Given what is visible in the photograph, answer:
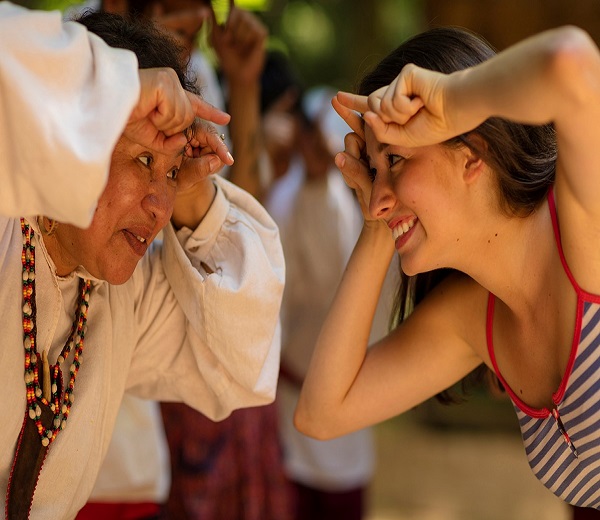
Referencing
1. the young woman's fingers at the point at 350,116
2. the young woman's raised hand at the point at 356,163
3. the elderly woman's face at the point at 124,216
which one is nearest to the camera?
the elderly woman's face at the point at 124,216

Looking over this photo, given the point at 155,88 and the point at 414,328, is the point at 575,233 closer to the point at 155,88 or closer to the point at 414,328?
the point at 414,328

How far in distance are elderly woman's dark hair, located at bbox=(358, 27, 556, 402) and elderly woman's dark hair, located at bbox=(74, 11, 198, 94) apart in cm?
42

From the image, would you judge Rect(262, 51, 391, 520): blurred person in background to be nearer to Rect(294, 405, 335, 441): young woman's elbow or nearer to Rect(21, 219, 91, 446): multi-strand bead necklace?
Rect(294, 405, 335, 441): young woman's elbow

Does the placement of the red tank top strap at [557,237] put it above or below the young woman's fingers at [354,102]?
below

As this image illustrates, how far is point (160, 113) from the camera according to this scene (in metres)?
1.54

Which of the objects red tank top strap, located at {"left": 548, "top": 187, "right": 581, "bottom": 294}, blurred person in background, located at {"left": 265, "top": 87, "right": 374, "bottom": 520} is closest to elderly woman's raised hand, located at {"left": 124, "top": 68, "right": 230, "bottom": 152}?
red tank top strap, located at {"left": 548, "top": 187, "right": 581, "bottom": 294}

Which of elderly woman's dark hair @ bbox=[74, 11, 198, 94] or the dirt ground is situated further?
the dirt ground

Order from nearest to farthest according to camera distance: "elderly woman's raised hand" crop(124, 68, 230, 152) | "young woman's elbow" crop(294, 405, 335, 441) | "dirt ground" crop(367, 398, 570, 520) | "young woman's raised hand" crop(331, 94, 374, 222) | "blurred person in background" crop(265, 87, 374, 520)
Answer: "elderly woman's raised hand" crop(124, 68, 230, 152) → "young woman's raised hand" crop(331, 94, 374, 222) → "young woman's elbow" crop(294, 405, 335, 441) → "blurred person in background" crop(265, 87, 374, 520) → "dirt ground" crop(367, 398, 570, 520)

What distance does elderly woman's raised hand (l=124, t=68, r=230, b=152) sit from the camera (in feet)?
4.96

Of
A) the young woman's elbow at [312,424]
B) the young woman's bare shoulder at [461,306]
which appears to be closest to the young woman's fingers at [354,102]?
the young woman's bare shoulder at [461,306]

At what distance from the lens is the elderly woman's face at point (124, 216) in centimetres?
170

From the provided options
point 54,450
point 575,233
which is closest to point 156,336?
point 54,450

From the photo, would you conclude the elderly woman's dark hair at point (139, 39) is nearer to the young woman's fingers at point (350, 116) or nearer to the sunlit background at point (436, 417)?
the young woman's fingers at point (350, 116)

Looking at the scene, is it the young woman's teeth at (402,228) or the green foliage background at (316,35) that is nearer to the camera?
the young woman's teeth at (402,228)
